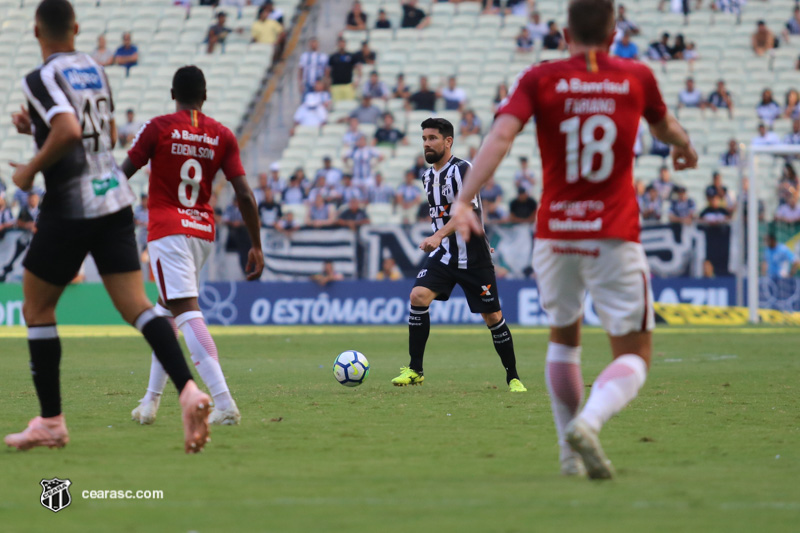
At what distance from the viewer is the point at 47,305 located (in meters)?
6.34

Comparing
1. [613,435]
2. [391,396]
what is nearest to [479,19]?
[391,396]

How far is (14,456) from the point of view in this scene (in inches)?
241

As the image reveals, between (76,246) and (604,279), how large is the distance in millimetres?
2854

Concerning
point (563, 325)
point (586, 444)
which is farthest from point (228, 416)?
point (586, 444)

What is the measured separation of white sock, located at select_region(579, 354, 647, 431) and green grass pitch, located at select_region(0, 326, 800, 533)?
12.6 inches

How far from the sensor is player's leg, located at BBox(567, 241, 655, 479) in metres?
5.27

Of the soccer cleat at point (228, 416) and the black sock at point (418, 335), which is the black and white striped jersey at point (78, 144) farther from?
the black sock at point (418, 335)

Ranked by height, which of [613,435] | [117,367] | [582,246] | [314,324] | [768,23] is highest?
[768,23]

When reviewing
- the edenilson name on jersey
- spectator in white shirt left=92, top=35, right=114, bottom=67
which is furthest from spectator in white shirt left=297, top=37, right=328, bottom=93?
the edenilson name on jersey

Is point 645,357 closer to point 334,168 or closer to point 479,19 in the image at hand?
point 334,168

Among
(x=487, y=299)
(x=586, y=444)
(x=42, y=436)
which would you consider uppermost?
(x=586, y=444)

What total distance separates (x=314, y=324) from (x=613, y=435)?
15.5m

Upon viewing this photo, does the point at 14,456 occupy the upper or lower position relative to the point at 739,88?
lower

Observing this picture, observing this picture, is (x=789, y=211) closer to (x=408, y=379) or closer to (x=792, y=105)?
(x=792, y=105)
